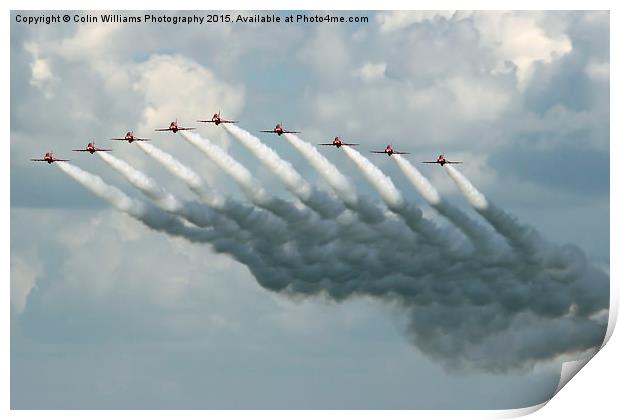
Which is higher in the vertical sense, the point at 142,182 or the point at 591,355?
the point at 142,182

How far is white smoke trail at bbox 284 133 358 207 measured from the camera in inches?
4751

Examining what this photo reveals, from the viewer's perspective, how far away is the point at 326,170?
12169 centimetres

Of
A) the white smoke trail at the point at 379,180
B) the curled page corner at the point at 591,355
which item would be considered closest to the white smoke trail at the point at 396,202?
the white smoke trail at the point at 379,180

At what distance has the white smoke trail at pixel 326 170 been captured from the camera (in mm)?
120688

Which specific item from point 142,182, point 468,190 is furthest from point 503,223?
point 142,182

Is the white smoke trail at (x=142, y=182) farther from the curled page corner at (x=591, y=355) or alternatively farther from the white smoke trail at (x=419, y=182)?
the curled page corner at (x=591, y=355)

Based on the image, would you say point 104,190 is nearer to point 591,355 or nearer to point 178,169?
point 178,169

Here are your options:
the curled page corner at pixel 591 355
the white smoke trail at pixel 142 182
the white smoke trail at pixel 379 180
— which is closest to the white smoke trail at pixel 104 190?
the white smoke trail at pixel 142 182

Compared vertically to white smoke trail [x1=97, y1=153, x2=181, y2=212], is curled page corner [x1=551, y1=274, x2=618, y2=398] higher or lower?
lower

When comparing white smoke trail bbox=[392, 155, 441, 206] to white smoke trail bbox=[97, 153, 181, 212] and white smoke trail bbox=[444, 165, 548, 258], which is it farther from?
white smoke trail bbox=[97, 153, 181, 212]

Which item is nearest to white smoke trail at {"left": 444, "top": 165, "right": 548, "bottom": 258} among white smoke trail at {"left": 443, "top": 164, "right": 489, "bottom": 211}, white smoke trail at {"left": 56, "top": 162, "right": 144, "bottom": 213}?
white smoke trail at {"left": 443, "top": 164, "right": 489, "bottom": 211}

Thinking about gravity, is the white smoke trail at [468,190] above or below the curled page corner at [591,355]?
above

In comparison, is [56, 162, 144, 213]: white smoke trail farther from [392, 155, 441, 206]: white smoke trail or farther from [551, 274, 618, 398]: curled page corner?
[551, 274, 618, 398]: curled page corner

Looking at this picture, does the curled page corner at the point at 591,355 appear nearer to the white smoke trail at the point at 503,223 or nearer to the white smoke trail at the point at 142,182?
the white smoke trail at the point at 503,223
